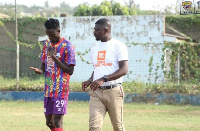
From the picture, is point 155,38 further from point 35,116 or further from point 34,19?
point 35,116

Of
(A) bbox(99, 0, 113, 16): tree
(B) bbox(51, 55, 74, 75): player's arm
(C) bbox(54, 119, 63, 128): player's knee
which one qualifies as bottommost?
(C) bbox(54, 119, 63, 128): player's knee

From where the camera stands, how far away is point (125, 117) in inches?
520

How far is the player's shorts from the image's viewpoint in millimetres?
7691

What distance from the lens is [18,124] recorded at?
1137 cm

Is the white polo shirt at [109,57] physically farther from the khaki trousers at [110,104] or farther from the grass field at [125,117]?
the grass field at [125,117]

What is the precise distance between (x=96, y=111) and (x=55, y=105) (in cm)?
98

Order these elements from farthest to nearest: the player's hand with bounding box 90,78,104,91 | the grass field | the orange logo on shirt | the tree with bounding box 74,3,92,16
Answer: the tree with bounding box 74,3,92,16 < the grass field < the orange logo on shirt < the player's hand with bounding box 90,78,104,91

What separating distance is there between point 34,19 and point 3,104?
1412 centimetres

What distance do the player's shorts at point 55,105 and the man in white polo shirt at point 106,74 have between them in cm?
74

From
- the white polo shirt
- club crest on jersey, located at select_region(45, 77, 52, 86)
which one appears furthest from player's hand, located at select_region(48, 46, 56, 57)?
the white polo shirt

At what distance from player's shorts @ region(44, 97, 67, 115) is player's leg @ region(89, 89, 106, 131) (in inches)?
30.7

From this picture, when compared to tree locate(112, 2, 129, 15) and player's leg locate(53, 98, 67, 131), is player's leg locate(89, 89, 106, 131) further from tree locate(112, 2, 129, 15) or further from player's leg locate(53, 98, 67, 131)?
tree locate(112, 2, 129, 15)

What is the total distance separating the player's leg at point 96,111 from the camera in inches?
269

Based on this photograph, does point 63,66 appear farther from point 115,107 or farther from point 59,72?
point 115,107
